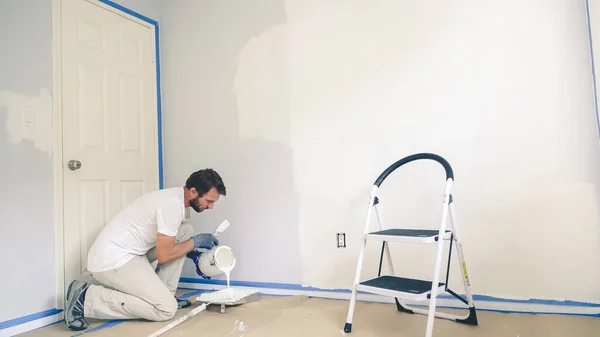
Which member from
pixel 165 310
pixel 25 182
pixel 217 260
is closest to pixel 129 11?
pixel 25 182

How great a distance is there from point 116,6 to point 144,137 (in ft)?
3.17

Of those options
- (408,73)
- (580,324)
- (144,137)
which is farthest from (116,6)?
(580,324)

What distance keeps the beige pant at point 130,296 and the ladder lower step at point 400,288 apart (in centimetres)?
119

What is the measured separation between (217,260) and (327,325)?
85 cm

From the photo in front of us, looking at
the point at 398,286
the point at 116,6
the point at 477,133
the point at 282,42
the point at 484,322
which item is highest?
the point at 116,6

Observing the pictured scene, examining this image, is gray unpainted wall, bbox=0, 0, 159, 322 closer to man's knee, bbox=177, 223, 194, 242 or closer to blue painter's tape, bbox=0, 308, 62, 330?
blue painter's tape, bbox=0, 308, 62, 330

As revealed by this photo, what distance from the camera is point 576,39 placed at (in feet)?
7.48

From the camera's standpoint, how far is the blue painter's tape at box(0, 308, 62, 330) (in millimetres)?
2361

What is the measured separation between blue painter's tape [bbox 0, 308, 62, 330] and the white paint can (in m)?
0.89

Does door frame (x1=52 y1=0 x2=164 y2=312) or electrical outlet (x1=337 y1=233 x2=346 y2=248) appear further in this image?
electrical outlet (x1=337 y1=233 x2=346 y2=248)

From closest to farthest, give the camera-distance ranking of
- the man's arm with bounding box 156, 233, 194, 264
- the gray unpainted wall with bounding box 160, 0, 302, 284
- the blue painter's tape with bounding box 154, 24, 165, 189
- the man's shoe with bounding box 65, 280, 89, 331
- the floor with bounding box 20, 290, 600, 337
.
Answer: the floor with bounding box 20, 290, 600, 337 < the man's shoe with bounding box 65, 280, 89, 331 < the man's arm with bounding box 156, 233, 194, 264 < the gray unpainted wall with bounding box 160, 0, 302, 284 < the blue painter's tape with bounding box 154, 24, 165, 189

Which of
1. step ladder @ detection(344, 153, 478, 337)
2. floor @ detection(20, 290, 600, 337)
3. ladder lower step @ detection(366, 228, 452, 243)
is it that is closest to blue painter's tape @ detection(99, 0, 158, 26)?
floor @ detection(20, 290, 600, 337)

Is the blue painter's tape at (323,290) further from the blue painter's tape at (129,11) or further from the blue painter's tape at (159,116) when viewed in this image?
the blue painter's tape at (129,11)

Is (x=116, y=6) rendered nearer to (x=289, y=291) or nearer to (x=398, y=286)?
(x=289, y=291)
